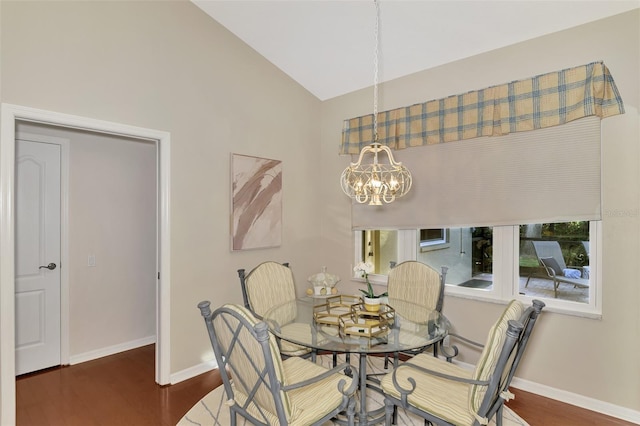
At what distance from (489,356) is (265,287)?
1893 mm

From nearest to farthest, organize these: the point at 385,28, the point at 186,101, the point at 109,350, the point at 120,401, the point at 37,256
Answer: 1. the point at 120,401
2. the point at 385,28
3. the point at 186,101
4. the point at 37,256
5. the point at 109,350

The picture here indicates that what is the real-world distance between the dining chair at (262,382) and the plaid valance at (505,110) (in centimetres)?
234

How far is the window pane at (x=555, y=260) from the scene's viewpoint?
2754 mm

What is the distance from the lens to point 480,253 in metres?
3.28

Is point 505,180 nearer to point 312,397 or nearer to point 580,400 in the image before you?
point 580,400

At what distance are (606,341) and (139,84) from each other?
401 cm

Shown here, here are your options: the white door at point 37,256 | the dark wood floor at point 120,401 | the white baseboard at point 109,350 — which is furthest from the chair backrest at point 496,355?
the white door at point 37,256

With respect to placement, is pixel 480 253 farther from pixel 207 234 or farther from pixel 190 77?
pixel 190 77

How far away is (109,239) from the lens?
3.79 m

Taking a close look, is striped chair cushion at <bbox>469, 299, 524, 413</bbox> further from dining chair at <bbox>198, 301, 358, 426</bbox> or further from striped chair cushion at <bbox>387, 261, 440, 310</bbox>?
striped chair cushion at <bbox>387, 261, 440, 310</bbox>

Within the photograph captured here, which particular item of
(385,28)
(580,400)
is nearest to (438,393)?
(580,400)

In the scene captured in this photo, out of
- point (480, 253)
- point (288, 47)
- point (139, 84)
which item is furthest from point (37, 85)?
point (480, 253)

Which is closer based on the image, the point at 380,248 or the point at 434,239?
the point at 434,239

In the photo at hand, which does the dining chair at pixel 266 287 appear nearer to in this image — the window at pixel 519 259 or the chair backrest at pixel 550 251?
the window at pixel 519 259
